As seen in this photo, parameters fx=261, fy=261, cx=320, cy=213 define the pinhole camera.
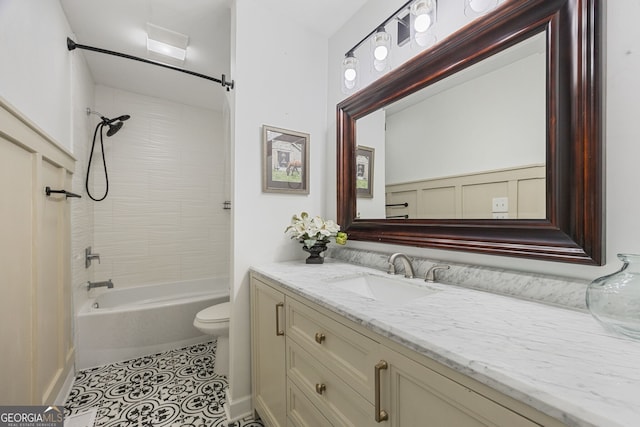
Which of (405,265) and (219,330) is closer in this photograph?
(405,265)

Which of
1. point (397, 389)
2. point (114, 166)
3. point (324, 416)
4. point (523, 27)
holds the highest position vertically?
point (523, 27)

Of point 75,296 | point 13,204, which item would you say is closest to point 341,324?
point 13,204

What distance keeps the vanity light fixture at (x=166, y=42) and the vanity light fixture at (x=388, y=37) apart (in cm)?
128

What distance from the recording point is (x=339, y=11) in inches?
65.9

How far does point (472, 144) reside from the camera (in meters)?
1.10

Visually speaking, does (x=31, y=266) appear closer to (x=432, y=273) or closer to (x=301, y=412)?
(x=301, y=412)

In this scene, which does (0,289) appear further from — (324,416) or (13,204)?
(324,416)

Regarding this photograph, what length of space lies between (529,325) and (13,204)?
189 cm

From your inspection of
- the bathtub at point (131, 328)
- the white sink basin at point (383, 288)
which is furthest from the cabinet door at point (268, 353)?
the bathtub at point (131, 328)

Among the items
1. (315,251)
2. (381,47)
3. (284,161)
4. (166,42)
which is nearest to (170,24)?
(166,42)

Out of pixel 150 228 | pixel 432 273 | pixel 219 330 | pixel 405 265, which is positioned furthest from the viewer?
pixel 150 228

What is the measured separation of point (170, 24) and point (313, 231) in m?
1.73

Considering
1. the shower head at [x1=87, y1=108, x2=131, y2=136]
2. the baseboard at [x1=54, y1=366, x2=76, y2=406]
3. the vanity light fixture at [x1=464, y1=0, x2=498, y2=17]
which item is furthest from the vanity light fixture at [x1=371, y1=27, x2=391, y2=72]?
the baseboard at [x1=54, y1=366, x2=76, y2=406]

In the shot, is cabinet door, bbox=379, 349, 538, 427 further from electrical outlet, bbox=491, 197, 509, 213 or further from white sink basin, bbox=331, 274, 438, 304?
electrical outlet, bbox=491, 197, 509, 213
